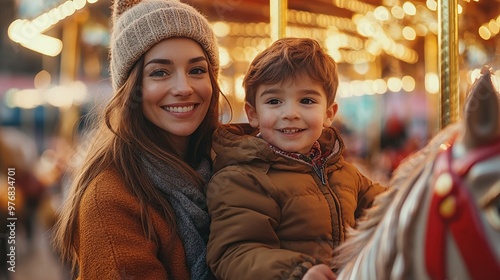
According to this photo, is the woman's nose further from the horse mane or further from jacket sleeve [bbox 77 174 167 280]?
the horse mane

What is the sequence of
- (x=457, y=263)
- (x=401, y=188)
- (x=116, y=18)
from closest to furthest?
(x=457, y=263) < (x=401, y=188) < (x=116, y=18)

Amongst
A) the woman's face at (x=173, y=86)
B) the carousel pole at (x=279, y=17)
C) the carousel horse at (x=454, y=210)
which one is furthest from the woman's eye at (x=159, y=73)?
the carousel horse at (x=454, y=210)

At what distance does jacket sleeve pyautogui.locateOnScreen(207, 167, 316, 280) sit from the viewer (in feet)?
4.08

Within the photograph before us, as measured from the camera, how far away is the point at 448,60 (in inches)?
63.1

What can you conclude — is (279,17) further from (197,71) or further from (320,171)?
(320,171)

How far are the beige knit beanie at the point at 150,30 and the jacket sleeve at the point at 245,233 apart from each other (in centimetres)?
43

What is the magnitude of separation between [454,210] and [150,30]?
45.8 inches

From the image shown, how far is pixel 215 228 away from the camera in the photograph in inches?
56.9

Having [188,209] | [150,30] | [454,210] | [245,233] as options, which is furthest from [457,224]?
Result: [150,30]

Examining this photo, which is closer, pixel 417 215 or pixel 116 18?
pixel 417 215

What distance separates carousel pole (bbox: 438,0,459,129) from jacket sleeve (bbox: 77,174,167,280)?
33.4 inches

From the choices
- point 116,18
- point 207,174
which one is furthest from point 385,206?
point 116,18

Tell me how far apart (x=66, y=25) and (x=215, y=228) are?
3874mm

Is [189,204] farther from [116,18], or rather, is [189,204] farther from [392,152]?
[392,152]
